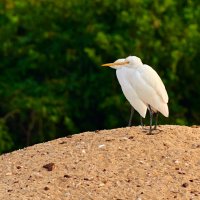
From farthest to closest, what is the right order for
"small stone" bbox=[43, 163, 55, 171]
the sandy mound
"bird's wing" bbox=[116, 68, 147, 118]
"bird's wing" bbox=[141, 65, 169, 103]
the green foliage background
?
the green foliage background < "bird's wing" bbox=[116, 68, 147, 118] < "bird's wing" bbox=[141, 65, 169, 103] < "small stone" bbox=[43, 163, 55, 171] < the sandy mound

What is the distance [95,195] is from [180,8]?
1176cm

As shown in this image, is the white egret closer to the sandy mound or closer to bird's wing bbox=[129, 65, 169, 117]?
bird's wing bbox=[129, 65, 169, 117]

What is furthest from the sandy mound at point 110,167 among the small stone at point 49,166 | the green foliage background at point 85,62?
the green foliage background at point 85,62

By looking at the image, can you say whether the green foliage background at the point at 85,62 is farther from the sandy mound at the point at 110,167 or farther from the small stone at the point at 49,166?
the small stone at the point at 49,166

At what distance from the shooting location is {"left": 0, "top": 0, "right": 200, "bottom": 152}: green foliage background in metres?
17.2

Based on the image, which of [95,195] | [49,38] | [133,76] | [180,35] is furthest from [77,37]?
[95,195]

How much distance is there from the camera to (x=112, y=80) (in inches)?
683

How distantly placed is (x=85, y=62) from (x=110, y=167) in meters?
9.23

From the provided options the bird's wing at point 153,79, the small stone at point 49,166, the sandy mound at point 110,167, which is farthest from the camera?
the bird's wing at point 153,79

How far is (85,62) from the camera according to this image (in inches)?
717

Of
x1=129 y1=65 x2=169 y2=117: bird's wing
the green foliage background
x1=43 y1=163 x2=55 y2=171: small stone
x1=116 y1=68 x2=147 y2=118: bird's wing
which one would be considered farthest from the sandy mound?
Result: the green foliage background

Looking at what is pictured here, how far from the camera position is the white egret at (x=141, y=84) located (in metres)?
9.88

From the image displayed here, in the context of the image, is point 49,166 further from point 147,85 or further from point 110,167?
point 147,85

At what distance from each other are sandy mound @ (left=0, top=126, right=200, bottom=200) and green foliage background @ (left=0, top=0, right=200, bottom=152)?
640 centimetres
